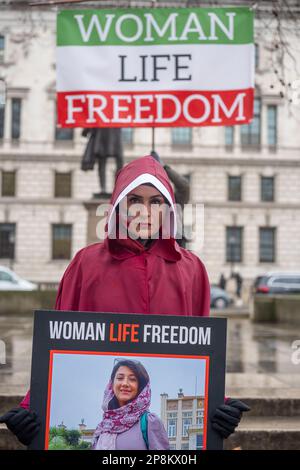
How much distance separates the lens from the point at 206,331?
2.62 m

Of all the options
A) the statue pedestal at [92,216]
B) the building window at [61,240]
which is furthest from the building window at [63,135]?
the statue pedestal at [92,216]

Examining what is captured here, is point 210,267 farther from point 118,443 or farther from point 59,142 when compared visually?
point 118,443

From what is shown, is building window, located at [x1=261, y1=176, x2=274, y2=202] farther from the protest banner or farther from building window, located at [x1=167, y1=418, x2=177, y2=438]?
building window, located at [x1=167, y1=418, x2=177, y2=438]

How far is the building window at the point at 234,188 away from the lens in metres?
41.8

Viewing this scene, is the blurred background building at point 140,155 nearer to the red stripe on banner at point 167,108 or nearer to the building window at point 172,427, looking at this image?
the red stripe on banner at point 167,108

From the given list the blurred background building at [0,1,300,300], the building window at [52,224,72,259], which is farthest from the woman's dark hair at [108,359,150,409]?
the building window at [52,224,72,259]

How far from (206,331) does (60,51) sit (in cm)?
457

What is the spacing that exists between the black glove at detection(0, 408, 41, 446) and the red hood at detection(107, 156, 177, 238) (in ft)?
2.96

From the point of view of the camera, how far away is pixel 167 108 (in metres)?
6.23

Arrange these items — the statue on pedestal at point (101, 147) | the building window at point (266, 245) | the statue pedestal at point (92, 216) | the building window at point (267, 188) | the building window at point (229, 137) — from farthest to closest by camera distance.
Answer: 1. the building window at point (267, 188)
2. the building window at point (266, 245)
3. the building window at point (229, 137)
4. the statue pedestal at point (92, 216)
5. the statue on pedestal at point (101, 147)

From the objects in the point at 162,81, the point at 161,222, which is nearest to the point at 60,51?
the point at 162,81

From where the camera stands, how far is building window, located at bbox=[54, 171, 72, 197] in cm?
4072

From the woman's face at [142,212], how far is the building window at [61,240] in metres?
37.9
